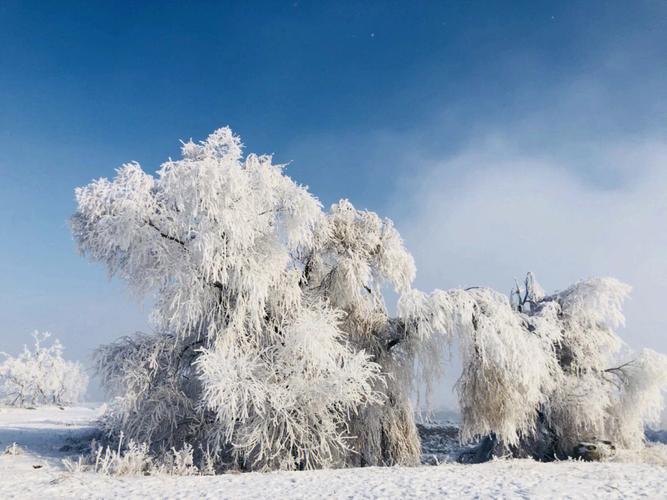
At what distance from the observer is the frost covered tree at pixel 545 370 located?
11867 mm

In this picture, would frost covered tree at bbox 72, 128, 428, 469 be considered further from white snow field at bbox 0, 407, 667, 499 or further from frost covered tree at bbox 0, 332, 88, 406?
frost covered tree at bbox 0, 332, 88, 406

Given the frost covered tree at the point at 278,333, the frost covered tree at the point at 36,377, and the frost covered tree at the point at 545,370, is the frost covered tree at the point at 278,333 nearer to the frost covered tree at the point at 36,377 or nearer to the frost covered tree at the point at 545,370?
the frost covered tree at the point at 545,370

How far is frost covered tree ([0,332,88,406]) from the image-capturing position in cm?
4500

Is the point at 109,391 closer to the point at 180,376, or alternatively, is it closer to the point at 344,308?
the point at 180,376

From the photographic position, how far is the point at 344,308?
1360cm

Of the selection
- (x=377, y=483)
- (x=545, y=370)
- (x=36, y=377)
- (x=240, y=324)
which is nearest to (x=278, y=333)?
(x=240, y=324)

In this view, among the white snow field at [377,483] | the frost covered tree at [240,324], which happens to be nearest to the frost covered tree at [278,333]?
the frost covered tree at [240,324]

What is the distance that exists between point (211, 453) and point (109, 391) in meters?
3.03

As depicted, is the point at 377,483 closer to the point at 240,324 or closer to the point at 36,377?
the point at 240,324

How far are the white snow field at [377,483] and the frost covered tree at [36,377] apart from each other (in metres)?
42.6

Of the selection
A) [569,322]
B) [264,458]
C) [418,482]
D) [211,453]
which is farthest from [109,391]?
[569,322]

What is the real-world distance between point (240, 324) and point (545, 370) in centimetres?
745

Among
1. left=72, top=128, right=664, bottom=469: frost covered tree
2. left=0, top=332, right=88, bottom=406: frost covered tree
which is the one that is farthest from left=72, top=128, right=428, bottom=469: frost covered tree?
left=0, top=332, right=88, bottom=406: frost covered tree

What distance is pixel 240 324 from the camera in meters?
11.9
